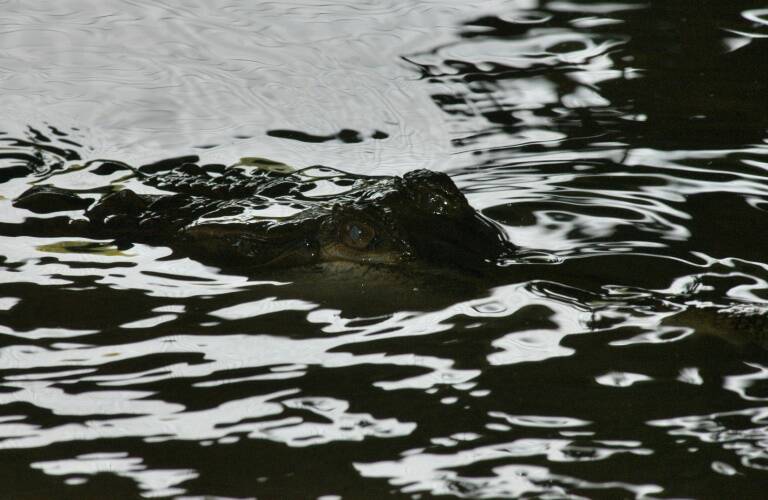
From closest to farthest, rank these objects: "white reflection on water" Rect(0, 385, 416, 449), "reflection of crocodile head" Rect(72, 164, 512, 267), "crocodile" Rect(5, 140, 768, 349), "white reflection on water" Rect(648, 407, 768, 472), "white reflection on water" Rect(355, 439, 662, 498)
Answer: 1. "white reflection on water" Rect(355, 439, 662, 498)
2. "white reflection on water" Rect(648, 407, 768, 472)
3. "white reflection on water" Rect(0, 385, 416, 449)
4. "crocodile" Rect(5, 140, 768, 349)
5. "reflection of crocodile head" Rect(72, 164, 512, 267)

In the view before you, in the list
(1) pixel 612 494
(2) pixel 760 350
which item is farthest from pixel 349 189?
(1) pixel 612 494

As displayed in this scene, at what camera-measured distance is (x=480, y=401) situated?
2994mm

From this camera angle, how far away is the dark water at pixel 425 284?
2.74m

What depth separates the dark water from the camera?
274cm

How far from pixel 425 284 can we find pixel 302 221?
67 centimetres

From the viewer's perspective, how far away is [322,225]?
4082 millimetres

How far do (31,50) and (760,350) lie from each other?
4.96m

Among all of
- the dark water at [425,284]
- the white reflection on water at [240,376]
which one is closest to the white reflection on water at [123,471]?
the dark water at [425,284]

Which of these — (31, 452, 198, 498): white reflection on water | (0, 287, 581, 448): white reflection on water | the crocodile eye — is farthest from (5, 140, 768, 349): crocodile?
(31, 452, 198, 498): white reflection on water

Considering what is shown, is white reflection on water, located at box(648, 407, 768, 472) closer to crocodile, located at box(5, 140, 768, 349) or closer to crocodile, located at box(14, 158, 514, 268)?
crocodile, located at box(5, 140, 768, 349)

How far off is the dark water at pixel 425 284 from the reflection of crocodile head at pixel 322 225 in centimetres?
16

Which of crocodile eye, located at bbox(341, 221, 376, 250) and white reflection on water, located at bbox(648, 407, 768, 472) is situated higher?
crocodile eye, located at bbox(341, 221, 376, 250)

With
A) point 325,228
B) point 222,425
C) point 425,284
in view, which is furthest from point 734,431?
point 325,228

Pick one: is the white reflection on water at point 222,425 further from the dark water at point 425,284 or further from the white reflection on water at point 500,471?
the white reflection on water at point 500,471
